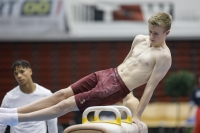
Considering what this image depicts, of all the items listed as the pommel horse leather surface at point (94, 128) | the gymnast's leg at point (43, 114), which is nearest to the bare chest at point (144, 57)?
the gymnast's leg at point (43, 114)

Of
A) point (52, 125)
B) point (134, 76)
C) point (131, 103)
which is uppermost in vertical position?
point (134, 76)

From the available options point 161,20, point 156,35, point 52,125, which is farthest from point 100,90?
point 52,125

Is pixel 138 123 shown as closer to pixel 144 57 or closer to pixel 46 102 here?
pixel 144 57

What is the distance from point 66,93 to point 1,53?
858cm

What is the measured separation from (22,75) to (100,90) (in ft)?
4.72

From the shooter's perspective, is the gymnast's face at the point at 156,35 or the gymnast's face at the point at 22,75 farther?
the gymnast's face at the point at 22,75

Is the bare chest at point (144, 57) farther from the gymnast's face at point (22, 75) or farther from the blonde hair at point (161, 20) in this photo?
the gymnast's face at point (22, 75)

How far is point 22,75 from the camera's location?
6391 millimetres

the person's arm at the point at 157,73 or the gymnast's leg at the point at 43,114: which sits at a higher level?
the person's arm at the point at 157,73

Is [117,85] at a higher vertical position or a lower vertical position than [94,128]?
higher

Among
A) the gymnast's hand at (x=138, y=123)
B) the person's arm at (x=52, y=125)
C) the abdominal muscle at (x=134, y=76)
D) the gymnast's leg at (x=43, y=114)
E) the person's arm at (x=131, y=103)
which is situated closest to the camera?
the gymnast's hand at (x=138, y=123)

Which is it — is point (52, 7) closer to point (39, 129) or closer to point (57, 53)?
point (57, 53)

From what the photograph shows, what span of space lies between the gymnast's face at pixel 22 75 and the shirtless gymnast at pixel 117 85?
1.01 m

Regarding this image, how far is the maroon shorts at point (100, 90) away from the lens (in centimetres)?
530
